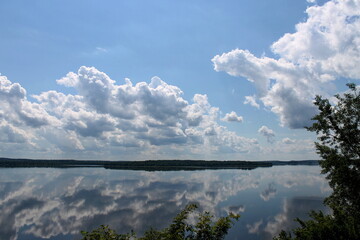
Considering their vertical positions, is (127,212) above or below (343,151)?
below

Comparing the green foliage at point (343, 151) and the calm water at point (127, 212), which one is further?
the calm water at point (127, 212)

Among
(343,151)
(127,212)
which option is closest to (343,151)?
(343,151)

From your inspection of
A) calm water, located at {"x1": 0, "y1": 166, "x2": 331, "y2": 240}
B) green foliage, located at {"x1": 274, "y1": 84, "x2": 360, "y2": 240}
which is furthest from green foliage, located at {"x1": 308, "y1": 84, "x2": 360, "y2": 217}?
calm water, located at {"x1": 0, "y1": 166, "x2": 331, "y2": 240}

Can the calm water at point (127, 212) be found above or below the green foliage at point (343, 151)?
below

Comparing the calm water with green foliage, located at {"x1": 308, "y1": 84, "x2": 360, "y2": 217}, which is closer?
green foliage, located at {"x1": 308, "y1": 84, "x2": 360, "y2": 217}

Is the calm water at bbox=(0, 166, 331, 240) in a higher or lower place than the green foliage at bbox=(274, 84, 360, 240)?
lower

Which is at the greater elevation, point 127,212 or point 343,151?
point 343,151

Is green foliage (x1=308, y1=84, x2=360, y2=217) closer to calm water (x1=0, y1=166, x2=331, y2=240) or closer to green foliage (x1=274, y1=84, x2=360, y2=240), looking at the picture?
green foliage (x1=274, y1=84, x2=360, y2=240)

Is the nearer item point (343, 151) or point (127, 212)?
point (343, 151)

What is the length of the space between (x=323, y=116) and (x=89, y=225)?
117ft

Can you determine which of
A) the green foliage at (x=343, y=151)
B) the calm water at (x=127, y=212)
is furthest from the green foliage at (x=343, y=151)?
the calm water at (x=127, y=212)

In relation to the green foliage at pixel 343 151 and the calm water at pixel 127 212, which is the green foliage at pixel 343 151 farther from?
the calm water at pixel 127 212

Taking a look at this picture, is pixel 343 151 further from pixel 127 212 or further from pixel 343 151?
pixel 127 212

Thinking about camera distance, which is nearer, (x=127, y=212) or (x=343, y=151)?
(x=343, y=151)
